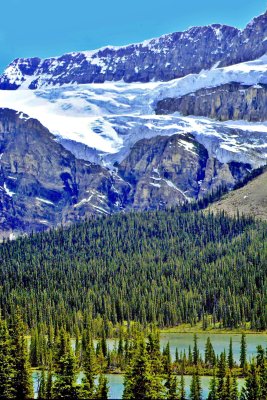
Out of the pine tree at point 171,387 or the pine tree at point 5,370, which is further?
the pine tree at point 5,370

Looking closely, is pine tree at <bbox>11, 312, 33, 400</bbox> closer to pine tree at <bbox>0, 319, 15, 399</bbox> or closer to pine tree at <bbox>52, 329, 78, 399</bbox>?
pine tree at <bbox>0, 319, 15, 399</bbox>

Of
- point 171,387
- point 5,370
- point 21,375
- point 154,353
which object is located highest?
point 154,353

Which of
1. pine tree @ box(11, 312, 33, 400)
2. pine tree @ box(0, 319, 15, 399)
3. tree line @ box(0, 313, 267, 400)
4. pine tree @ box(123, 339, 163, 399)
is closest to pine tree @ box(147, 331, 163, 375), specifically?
tree line @ box(0, 313, 267, 400)

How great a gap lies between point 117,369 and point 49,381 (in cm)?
5876

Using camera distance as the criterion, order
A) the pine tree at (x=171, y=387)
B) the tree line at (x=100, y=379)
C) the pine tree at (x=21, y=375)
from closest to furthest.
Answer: the tree line at (x=100, y=379) < the pine tree at (x=171, y=387) < the pine tree at (x=21, y=375)

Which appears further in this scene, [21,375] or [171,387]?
[21,375]

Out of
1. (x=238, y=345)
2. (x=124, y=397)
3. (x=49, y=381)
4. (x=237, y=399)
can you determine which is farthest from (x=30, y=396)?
(x=238, y=345)

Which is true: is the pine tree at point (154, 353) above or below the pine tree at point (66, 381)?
above

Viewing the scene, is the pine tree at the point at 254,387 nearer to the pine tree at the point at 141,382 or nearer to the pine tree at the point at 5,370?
the pine tree at the point at 141,382

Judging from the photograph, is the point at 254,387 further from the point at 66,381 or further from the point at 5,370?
the point at 5,370

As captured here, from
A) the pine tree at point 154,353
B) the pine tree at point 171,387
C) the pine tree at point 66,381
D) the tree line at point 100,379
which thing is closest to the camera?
the tree line at point 100,379

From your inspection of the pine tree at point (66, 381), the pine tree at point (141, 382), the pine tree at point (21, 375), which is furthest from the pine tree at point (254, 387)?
the pine tree at point (21, 375)

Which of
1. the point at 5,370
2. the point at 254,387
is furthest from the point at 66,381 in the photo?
the point at 254,387

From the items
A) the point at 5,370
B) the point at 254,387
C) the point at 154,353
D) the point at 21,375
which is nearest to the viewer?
the point at 5,370
